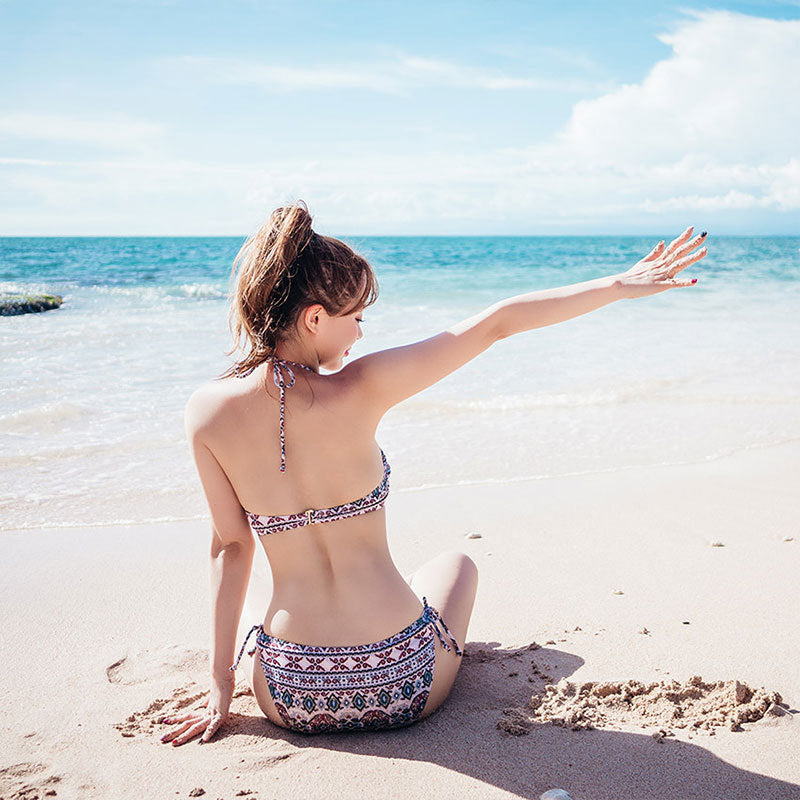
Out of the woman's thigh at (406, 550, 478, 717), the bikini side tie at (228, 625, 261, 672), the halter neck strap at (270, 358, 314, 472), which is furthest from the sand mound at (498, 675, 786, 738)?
the halter neck strap at (270, 358, 314, 472)

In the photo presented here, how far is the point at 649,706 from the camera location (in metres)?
2.64

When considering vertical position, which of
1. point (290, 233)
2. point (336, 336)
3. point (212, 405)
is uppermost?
point (290, 233)

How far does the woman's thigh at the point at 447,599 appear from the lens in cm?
260

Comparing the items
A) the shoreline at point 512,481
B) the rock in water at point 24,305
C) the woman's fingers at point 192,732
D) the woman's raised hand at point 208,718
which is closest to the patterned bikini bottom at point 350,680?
the woman's raised hand at point 208,718

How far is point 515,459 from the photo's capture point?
5848 millimetres

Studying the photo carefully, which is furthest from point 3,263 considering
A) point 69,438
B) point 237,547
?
point 237,547

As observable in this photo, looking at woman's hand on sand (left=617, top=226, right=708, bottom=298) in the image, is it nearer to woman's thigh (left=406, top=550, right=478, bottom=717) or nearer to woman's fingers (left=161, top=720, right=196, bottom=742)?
woman's thigh (left=406, top=550, right=478, bottom=717)

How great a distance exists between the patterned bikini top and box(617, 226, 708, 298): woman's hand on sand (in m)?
0.92

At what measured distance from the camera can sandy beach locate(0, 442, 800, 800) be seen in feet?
7.52

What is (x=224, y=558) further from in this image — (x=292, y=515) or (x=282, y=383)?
(x=282, y=383)

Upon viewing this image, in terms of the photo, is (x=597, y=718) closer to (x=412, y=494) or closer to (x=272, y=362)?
(x=272, y=362)

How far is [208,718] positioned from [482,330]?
1.53 metres

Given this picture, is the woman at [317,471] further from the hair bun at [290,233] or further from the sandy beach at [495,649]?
the sandy beach at [495,649]

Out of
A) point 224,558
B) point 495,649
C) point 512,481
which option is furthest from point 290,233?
point 512,481
